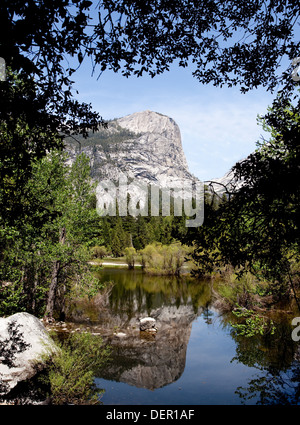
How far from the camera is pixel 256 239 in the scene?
438 cm

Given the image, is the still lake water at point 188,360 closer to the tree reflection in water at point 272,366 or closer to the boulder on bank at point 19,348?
the tree reflection in water at point 272,366

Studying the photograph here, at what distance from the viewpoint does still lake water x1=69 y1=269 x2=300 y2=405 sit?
35.6 ft

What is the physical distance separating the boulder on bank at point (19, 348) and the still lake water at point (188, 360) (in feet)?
9.32

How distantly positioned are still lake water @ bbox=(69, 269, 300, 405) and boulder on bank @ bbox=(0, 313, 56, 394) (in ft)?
9.32

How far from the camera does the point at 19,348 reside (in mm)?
10047

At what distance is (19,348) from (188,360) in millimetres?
8310

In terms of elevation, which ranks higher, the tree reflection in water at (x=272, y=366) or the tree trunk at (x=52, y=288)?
the tree trunk at (x=52, y=288)

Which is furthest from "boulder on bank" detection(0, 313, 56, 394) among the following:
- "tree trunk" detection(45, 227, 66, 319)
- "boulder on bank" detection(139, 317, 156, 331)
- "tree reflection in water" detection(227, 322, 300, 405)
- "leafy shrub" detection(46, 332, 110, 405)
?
"boulder on bank" detection(139, 317, 156, 331)

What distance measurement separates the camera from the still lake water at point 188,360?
1086 centimetres

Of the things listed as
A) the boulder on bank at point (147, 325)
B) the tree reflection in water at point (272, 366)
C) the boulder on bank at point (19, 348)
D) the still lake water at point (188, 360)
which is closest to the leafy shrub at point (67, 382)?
the boulder on bank at point (19, 348)

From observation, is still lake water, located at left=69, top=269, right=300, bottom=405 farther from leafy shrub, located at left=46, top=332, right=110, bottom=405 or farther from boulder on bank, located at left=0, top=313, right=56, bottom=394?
boulder on bank, located at left=0, top=313, right=56, bottom=394
